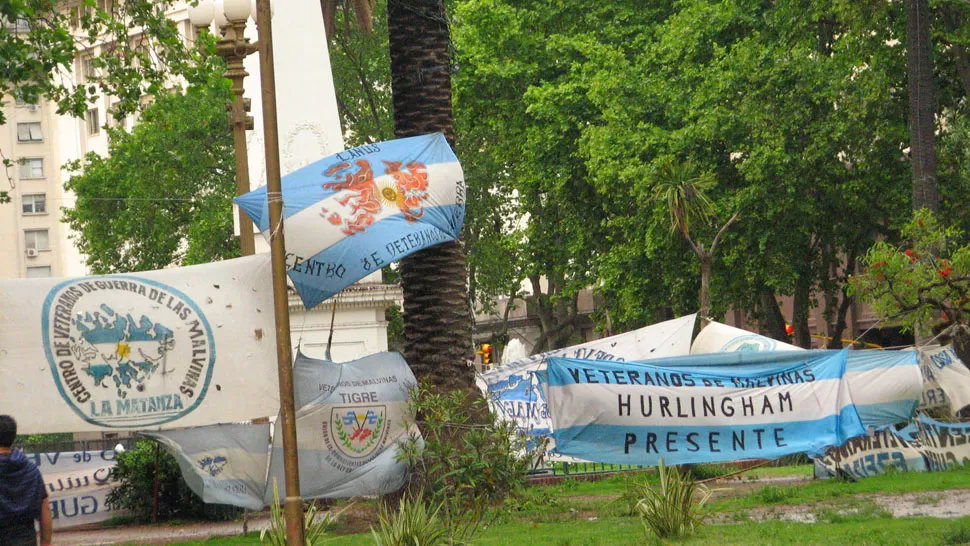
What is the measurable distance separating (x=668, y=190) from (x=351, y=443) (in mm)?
12753

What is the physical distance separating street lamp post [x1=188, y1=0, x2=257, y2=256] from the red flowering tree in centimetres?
1017

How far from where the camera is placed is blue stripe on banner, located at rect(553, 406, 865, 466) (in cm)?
1464

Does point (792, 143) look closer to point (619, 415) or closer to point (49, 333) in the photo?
point (619, 415)

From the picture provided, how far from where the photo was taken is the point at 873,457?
18109 mm

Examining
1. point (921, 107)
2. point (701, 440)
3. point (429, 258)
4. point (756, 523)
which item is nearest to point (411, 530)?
point (756, 523)

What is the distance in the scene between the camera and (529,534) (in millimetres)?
13148

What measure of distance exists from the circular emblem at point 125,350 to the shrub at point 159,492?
5891 millimetres

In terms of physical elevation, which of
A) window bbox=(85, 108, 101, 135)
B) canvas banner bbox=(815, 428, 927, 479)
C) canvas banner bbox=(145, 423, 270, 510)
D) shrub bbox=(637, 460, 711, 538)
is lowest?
canvas banner bbox=(815, 428, 927, 479)

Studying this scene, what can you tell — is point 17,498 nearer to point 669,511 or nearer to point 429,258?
point 669,511

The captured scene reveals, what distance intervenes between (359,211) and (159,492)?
7.30m

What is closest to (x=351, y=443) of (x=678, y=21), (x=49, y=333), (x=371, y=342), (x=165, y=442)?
(x=165, y=442)

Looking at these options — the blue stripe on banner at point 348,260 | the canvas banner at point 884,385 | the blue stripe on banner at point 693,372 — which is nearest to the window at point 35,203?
the canvas banner at point 884,385

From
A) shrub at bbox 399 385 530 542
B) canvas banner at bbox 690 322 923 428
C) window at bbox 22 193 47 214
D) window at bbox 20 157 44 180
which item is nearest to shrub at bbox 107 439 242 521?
shrub at bbox 399 385 530 542

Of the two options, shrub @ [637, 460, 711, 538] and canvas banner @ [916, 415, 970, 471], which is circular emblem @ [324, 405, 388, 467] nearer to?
shrub @ [637, 460, 711, 538]
